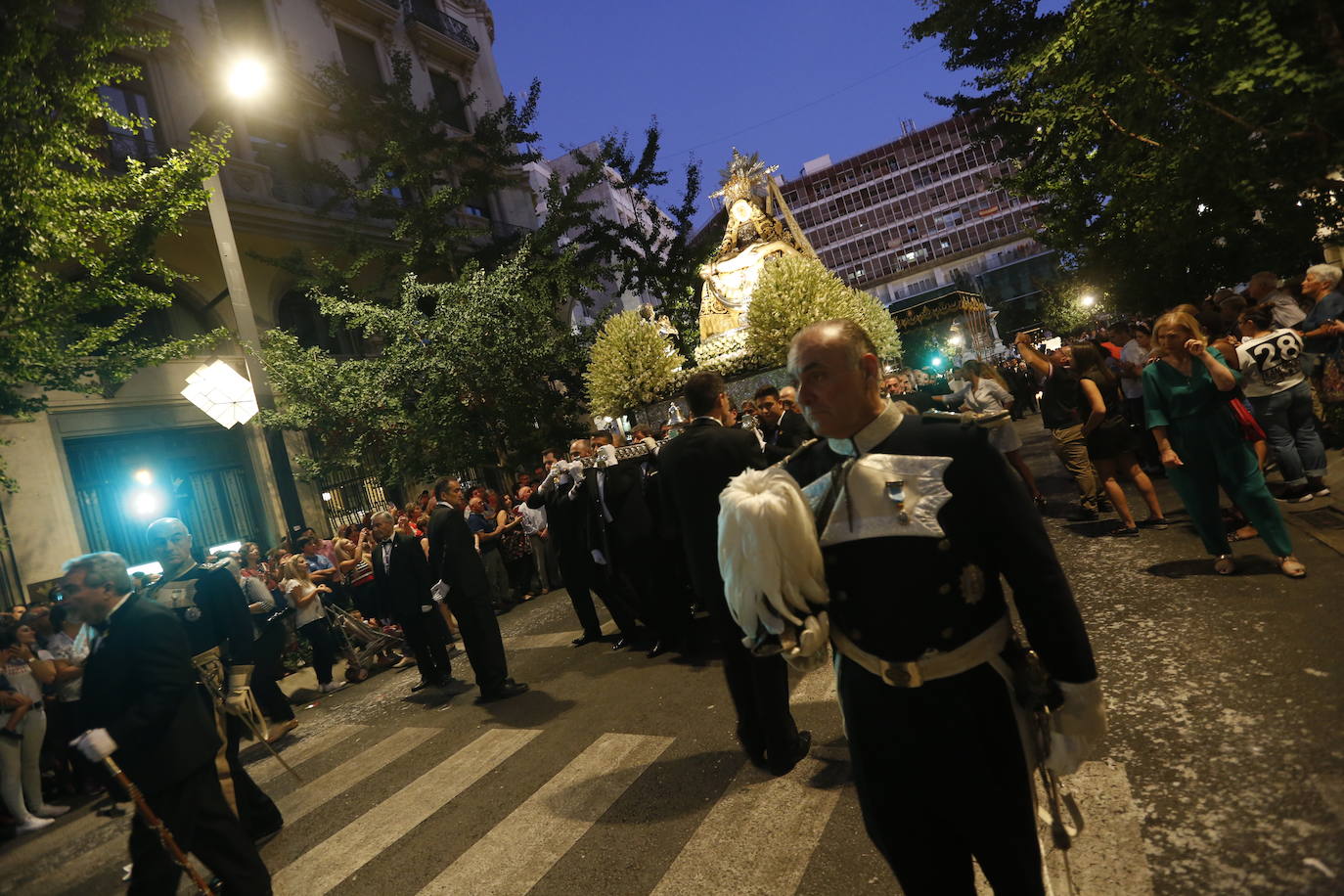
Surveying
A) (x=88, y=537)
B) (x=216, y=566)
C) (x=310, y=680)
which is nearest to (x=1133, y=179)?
(x=216, y=566)

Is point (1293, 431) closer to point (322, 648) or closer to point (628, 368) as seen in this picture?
point (322, 648)

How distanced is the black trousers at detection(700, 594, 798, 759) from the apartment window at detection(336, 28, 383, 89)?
24674 millimetres

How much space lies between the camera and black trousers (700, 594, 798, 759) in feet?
12.1

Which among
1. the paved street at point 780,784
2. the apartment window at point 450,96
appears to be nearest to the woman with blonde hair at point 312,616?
the paved street at point 780,784

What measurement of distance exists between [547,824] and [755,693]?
1383 mm

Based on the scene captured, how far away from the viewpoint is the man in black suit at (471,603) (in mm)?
6637

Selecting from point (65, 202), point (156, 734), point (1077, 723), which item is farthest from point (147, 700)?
point (65, 202)

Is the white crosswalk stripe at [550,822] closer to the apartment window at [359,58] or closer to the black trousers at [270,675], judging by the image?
the black trousers at [270,675]

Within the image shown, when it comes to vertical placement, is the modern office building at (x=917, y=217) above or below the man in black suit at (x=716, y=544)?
above

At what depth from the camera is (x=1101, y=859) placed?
2578mm

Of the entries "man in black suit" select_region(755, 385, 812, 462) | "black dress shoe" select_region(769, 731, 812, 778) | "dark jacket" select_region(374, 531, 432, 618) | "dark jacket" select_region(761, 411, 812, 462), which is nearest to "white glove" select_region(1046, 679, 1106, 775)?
"black dress shoe" select_region(769, 731, 812, 778)

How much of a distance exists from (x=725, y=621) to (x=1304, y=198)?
8299mm

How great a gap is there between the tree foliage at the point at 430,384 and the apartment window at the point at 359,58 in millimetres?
11918

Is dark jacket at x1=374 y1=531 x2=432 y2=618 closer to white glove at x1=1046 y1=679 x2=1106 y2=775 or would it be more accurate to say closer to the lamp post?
the lamp post
